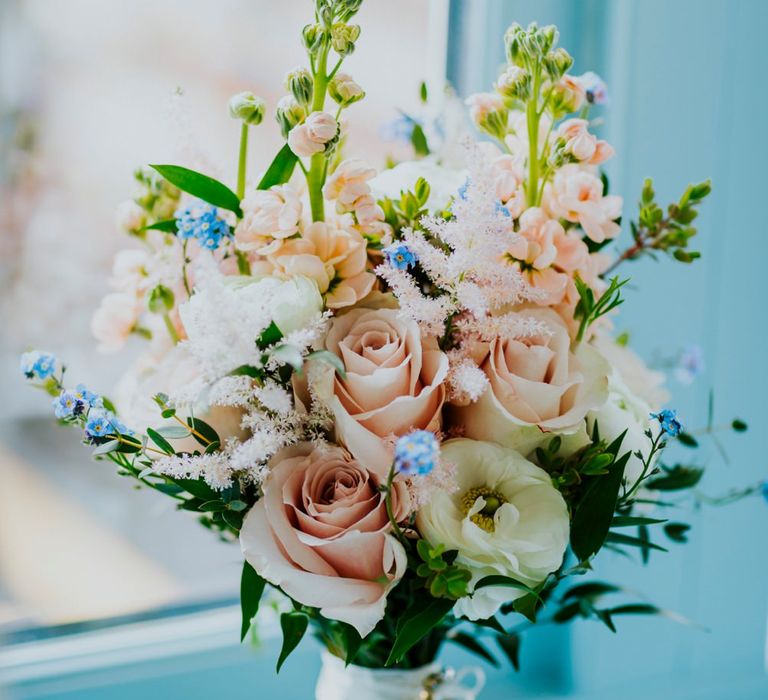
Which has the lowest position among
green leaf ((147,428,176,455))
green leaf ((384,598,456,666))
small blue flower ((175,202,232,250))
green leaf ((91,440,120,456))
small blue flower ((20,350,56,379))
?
green leaf ((384,598,456,666))

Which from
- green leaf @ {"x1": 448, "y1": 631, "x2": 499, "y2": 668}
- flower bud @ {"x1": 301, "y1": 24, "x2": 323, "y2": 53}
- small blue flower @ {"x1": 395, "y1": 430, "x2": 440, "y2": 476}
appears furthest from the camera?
green leaf @ {"x1": 448, "y1": 631, "x2": 499, "y2": 668}

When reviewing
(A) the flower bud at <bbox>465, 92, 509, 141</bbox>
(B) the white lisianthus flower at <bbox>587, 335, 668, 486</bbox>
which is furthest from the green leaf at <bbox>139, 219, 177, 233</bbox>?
(B) the white lisianthus flower at <bbox>587, 335, 668, 486</bbox>

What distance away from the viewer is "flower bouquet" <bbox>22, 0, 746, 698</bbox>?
532mm

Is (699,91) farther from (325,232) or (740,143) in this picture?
→ (325,232)

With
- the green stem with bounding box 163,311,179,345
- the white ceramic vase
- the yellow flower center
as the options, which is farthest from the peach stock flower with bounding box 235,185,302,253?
the white ceramic vase

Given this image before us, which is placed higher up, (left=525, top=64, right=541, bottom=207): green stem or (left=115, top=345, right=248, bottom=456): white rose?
(left=525, top=64, right=541, bottom=207): green stem

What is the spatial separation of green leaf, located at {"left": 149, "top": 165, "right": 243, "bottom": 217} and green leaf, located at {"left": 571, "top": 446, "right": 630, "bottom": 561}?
1.07 feet

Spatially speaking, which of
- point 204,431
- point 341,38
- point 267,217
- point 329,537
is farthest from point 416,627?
point 341,38

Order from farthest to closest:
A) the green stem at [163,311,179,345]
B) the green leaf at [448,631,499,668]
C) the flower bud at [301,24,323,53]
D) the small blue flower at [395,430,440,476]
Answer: the green leaf at [448,631,499,668], the green stem at [163,311,179,345], the flower bud at [301,24,323,53], the small blue flower at [395,430,440,476]

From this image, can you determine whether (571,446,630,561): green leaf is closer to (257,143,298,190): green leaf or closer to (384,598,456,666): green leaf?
(384,598,456,666): green leaf

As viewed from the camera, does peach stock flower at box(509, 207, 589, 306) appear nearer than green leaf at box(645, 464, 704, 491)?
Yes

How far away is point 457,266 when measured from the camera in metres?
0.55

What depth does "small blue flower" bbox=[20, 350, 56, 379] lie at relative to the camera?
1.97ft

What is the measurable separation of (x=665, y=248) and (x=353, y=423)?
12.1 inches
